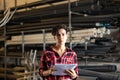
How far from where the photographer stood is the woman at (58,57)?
77.7 inches

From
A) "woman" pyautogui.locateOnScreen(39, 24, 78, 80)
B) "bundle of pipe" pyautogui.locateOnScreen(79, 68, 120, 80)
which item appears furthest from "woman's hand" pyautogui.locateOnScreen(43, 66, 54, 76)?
"bundle of pipe" pyautogui.locateOnScreen(79, 68, 120, 80)

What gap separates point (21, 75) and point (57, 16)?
1.44m

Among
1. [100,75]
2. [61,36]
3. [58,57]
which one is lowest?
[100,75]

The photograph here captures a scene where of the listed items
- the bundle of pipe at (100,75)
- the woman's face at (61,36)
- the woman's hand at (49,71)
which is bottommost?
the bundle of pipe at (100,75)

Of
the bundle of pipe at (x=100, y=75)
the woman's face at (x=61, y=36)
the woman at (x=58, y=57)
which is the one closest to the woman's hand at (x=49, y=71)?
the woman at (x=58, y=57)

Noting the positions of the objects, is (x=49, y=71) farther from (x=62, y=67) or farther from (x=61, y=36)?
(x=61, y=36)

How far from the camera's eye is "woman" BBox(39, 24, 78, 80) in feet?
6.47

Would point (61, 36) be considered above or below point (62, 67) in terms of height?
above

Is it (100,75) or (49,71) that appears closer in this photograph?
(49,71)

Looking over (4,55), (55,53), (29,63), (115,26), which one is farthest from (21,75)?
(55,53)

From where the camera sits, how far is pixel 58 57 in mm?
2016

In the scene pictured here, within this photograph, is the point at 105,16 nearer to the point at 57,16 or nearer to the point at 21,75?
the point at 57,16

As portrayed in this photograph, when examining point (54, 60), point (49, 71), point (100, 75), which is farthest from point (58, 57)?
point (100, 75)

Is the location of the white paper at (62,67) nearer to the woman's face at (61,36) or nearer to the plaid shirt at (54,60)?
the plaid shirt at (54,60)
